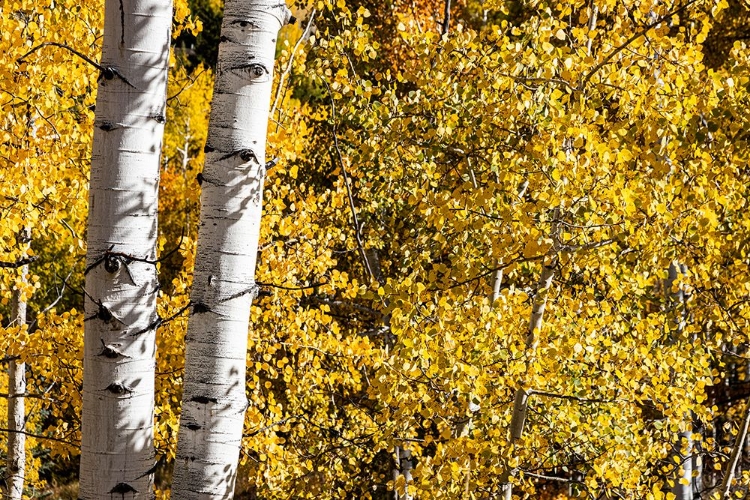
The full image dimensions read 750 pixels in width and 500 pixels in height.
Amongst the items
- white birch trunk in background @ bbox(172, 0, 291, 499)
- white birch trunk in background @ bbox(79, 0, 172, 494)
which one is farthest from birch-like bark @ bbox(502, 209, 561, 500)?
white birch trunk in background @ bbox(79, 0, 172, 494)

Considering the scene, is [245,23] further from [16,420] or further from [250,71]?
[16,420]

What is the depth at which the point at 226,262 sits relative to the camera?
2031 millimetres

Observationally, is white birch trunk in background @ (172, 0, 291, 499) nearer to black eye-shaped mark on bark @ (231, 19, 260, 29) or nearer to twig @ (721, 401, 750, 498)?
black eye-shaped mark on bark @ (231, 19, 260, 29)

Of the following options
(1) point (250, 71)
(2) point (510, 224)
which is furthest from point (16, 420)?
(1) point (250, 71)

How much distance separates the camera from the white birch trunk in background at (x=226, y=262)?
2014 mm

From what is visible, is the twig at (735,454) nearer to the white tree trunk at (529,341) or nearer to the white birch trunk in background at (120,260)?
the white tree trunk at (529,341)

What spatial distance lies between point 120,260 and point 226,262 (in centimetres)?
29

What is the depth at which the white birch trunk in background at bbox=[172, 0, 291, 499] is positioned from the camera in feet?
6.61

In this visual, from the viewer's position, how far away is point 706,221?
101 inches

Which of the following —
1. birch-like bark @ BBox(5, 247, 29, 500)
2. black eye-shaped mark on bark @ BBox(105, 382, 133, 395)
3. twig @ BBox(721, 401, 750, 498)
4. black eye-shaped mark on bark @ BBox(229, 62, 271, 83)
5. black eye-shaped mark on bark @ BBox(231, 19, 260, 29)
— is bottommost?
birch-like bark @ BBox(5, 247, 29, 500)

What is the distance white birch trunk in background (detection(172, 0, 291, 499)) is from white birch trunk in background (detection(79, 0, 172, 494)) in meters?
0.14

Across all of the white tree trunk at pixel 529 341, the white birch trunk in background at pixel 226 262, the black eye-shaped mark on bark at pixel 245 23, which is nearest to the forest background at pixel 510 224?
the white tree trunk at pixel 529 341

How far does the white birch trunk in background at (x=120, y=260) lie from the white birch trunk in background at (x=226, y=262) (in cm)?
14

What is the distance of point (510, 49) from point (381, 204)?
3.89 metres
